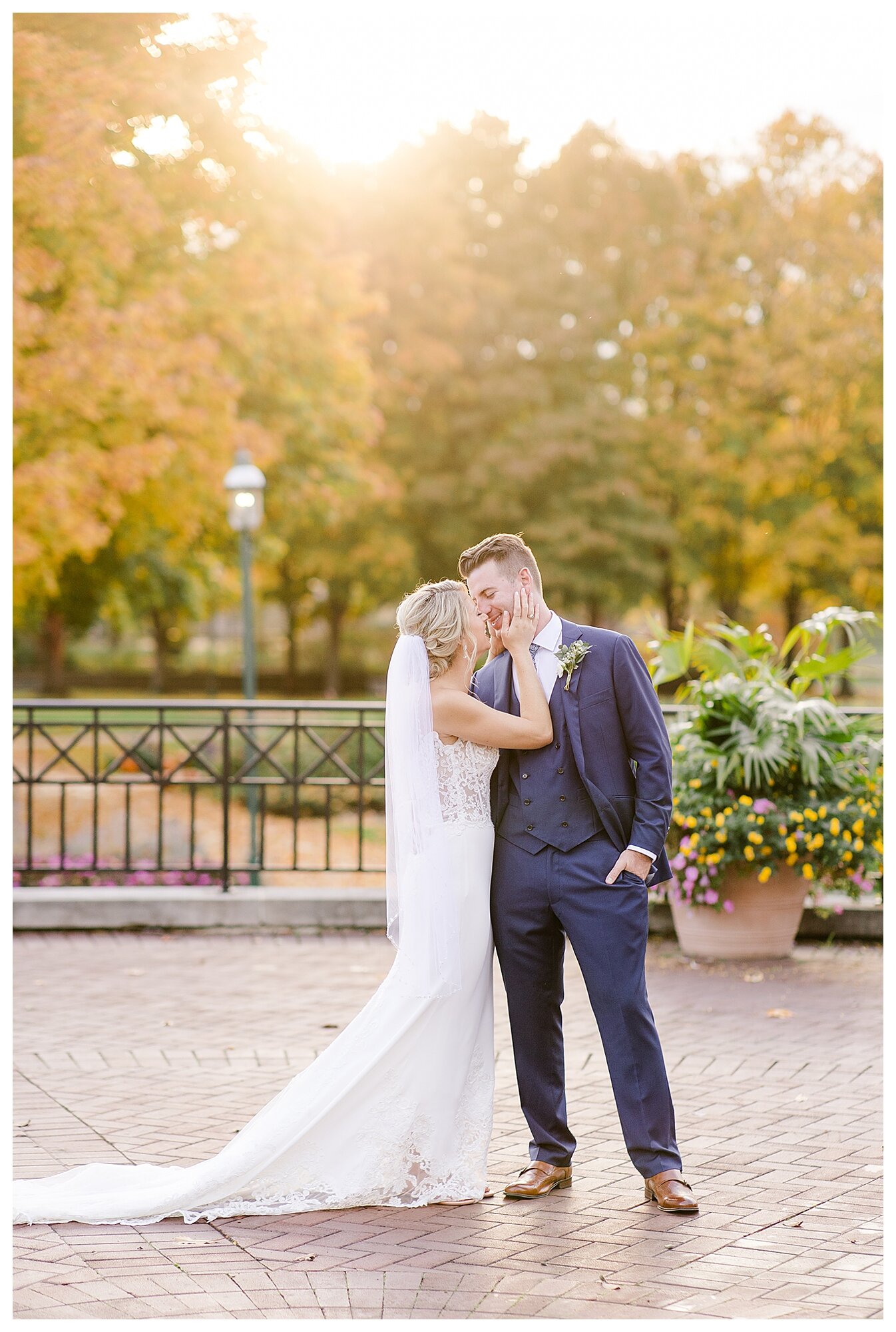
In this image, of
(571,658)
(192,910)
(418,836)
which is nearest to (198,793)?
(192,910)

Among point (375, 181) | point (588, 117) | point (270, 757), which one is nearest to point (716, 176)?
point (588, 117)

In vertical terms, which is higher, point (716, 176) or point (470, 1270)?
point (716, 176)

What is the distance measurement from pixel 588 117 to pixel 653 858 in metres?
24.9

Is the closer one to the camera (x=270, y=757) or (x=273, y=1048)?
(x=273, y=1048)

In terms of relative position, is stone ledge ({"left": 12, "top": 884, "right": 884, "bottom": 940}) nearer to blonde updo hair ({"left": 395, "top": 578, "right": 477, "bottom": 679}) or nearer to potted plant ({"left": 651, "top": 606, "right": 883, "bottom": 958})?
potted plant ({"left": 651, "top": 606, "right": 883, "bottom": 958})

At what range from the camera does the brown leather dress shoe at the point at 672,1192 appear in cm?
421

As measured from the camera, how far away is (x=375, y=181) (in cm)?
2541

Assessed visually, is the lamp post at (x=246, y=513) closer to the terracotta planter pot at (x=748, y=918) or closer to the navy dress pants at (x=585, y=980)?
the terracotta planter pot at (x=748, y=918)

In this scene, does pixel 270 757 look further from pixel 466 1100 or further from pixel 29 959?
pixel 466 1100

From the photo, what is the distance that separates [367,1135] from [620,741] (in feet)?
4.89

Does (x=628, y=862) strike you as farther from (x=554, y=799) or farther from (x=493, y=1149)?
(x=493, y=1149)

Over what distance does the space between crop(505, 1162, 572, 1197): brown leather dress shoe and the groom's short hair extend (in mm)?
1887

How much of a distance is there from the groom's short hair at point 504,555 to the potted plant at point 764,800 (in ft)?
11.4

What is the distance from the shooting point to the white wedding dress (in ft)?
14.0
